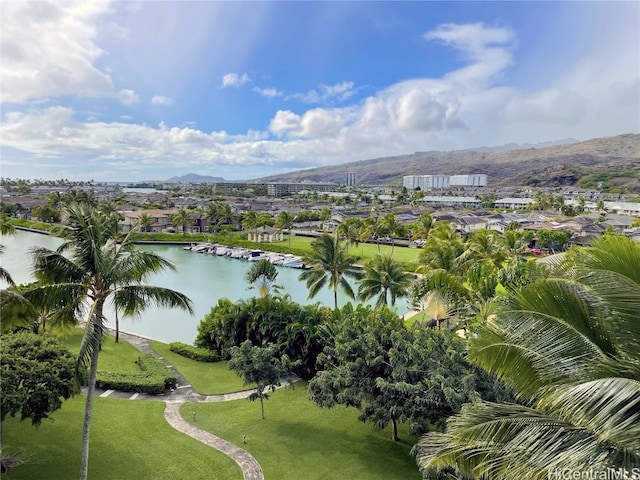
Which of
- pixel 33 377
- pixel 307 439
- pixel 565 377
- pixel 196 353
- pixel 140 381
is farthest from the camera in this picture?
pixel 196 353

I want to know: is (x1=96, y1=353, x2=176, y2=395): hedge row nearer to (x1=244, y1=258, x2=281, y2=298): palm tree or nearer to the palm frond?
(x1=244, y1=258, x2=281, y2=298): palm tree

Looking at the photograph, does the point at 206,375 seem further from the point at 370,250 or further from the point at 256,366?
the point at 370,250

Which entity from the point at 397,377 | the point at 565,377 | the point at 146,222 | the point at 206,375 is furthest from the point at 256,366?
the point at 146,222

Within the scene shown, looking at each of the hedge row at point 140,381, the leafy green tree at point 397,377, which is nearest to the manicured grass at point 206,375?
the hedge row at point 140,381

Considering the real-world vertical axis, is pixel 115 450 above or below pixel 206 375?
above

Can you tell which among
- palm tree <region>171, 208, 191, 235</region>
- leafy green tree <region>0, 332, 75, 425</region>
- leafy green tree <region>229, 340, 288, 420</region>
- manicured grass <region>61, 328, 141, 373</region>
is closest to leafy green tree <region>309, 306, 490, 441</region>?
leafy green tree <region>229, 340, 288, 420</region>

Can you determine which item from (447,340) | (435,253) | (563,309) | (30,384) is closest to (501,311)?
(563,309)
